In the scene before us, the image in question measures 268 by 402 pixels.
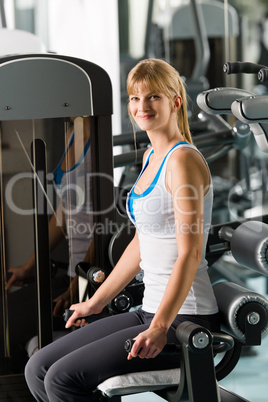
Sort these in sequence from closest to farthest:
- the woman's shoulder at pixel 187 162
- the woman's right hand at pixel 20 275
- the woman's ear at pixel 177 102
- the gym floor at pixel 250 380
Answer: the woman's shoulder at pixel 187 162 < the woman's ear at pixel 177 102 < the woman's right hand at pixel 20 275 < the gym floor at pixel 250 380

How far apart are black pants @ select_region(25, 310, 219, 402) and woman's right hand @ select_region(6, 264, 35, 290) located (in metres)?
0.45

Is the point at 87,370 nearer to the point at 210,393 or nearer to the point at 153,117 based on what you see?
the point at 210,393

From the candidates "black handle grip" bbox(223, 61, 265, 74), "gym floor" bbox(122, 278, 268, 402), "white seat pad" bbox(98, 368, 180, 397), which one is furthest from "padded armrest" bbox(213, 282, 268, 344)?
"gym floor" bbox(122, 278, 268, 402)

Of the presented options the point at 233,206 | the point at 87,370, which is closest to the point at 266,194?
the point at 233,206

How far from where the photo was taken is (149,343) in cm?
147

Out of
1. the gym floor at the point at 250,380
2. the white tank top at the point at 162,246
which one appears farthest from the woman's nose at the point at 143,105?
the gym floor at the point at 250,380

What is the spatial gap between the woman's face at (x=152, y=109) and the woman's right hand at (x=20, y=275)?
710 millimetres

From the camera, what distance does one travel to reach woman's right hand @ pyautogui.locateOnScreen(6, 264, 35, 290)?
2096mm

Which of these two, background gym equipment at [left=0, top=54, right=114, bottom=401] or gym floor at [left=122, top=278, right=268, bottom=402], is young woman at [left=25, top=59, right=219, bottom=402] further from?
gym floor at [left=122, top=278, right=268, bottom=402]

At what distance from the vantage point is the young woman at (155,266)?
60.3 inches

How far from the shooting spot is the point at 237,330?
168 centimetres

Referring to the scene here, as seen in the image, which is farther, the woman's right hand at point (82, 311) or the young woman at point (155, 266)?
the woman's right hand at point (82, 311)

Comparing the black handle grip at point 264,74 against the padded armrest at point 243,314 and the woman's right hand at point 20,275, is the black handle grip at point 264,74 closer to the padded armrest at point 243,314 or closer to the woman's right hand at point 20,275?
the padded armrest at point 243,314

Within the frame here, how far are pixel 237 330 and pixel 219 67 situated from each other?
3196mm
